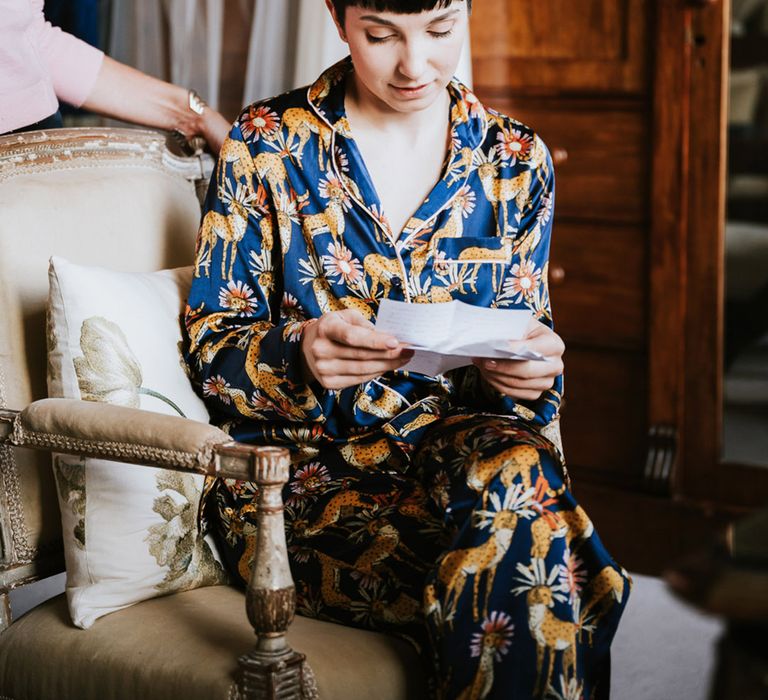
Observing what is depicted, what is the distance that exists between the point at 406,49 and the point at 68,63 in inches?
28.5

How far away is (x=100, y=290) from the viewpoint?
1.48m

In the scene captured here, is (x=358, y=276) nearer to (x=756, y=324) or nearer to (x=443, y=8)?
(x=443, y=8)

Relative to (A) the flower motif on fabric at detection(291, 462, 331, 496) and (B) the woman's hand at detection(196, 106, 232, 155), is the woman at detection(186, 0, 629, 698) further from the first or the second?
(B) the woman's hand at detection(196, 106, 232, 155)

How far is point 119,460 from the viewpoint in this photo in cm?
131

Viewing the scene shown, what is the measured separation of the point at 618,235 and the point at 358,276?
4.11ft

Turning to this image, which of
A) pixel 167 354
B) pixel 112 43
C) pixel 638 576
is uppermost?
pixel 112 43

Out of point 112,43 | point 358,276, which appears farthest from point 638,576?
point 112,43

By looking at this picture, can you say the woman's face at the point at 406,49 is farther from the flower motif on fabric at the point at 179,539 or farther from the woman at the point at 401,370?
the flower motif on fabric at the point at 179,539

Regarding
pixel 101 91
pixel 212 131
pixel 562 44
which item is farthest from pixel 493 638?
pixel 562 44

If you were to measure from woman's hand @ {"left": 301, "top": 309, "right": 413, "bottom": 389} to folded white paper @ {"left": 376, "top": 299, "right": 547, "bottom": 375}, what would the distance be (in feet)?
0.08

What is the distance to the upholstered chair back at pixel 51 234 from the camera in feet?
4.95

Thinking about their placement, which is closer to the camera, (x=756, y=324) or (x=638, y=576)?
(x=756, y=324)

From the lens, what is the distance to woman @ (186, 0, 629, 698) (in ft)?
4.00

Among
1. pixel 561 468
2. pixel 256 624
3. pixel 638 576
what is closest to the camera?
pixel 256 624
